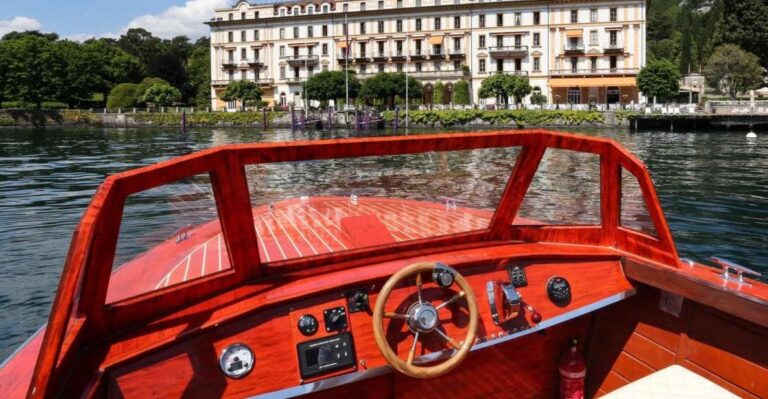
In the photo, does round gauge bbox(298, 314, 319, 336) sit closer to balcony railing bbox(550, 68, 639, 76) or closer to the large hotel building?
the large hotel building

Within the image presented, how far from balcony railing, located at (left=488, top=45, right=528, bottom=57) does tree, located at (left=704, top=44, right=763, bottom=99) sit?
20.2 meters

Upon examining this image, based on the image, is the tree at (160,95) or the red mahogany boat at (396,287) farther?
the tree at (160,95)

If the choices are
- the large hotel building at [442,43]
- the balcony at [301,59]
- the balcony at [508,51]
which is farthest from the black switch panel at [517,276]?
the balcony at [301,59]

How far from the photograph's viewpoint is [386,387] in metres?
3.68

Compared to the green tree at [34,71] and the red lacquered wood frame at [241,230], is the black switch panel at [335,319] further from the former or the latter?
the green tree at [34,71]

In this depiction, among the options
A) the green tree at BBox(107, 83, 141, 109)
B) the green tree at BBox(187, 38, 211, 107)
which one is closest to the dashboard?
the green tree at BBox(107, 83, 141, 109)

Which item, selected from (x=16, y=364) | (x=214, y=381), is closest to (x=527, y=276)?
(x=214, y=381)

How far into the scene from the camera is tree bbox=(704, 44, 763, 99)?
68688 mm


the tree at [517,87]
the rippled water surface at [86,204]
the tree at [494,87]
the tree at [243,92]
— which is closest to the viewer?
the rippled water surface at [86,204]

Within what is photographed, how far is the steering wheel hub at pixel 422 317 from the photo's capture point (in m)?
3.29

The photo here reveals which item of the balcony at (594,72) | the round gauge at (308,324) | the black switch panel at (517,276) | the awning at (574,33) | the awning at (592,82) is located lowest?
the round gauge at (308,324)

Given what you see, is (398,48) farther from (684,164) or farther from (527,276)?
(527,276)

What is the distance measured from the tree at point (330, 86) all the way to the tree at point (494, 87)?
15.2m

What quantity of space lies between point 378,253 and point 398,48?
8113 centimetres
